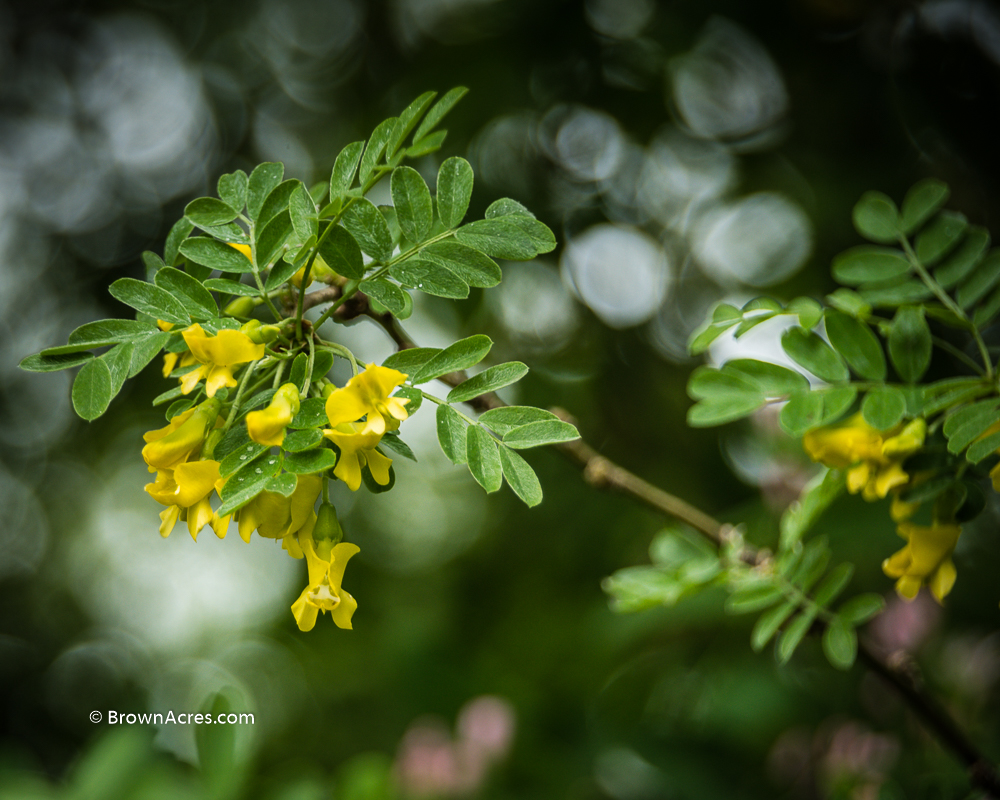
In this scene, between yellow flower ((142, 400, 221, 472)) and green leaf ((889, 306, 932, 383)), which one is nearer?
yellow flower ((142, 400, 221, 472))

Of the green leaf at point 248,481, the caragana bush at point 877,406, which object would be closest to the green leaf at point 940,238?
the caragana bush at point 877,406

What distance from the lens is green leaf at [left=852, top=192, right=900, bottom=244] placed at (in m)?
0.74

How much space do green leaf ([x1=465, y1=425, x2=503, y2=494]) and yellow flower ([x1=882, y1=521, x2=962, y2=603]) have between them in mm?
368

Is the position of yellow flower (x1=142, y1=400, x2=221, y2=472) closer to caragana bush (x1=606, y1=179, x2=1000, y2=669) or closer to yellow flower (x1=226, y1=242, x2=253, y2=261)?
yellow flower (x1=226, y1=242, x2=253, y2=261)

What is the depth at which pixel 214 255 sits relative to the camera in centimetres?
55

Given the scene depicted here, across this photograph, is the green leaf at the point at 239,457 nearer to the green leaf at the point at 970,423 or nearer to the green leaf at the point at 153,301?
the green leaf at the point at 153,301

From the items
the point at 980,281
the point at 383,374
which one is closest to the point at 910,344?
the point at 980,281

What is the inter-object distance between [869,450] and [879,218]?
12.0 inches

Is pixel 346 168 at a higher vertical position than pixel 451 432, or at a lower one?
higher

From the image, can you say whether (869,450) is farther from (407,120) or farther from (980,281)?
(407,120)

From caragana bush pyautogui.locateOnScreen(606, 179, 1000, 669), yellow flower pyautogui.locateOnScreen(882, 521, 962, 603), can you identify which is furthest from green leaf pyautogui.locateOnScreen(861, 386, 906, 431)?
yellow flower pyautogui.locateOnScreen(882, 521, 962, 603)

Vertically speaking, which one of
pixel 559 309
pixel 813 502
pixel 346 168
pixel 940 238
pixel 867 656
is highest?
pixel 346 168

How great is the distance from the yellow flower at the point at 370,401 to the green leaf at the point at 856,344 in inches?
16.2

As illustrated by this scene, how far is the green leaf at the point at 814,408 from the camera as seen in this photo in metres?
0.59
